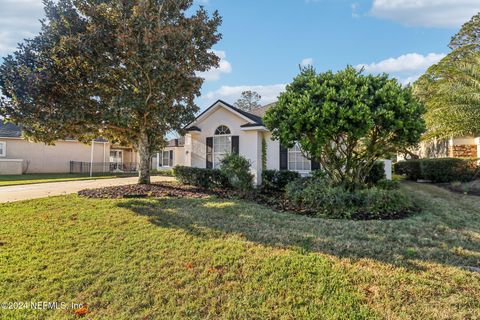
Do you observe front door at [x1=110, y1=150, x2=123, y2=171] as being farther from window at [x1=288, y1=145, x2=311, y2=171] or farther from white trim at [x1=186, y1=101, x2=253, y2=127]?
window at [x1=288, y1=145, x2=311, y2=171]

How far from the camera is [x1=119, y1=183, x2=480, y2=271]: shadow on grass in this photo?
472 centimetres

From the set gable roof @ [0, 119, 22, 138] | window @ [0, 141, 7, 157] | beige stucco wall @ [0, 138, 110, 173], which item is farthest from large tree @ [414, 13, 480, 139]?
window @ [0, 141, 7, 157]

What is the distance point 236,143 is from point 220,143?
1131 mm

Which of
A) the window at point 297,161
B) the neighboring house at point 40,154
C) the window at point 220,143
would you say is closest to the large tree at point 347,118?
the window at point 297,161

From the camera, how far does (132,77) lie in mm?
10078

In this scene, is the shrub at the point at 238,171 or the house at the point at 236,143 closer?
the shrub at the point at 238,171

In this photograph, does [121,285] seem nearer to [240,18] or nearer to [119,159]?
[240,18]

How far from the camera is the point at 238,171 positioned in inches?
425

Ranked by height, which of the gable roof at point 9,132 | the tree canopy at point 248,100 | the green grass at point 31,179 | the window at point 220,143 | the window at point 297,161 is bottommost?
the green grass at point 31,179

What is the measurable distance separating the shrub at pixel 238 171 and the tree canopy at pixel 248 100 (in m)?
42.8

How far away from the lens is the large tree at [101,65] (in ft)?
31.5

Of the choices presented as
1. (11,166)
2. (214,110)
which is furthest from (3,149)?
(214,110)

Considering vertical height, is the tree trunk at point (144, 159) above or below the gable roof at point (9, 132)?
below

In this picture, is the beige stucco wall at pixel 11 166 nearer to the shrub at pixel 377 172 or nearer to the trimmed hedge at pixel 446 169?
the shrub at pixel 377 172
